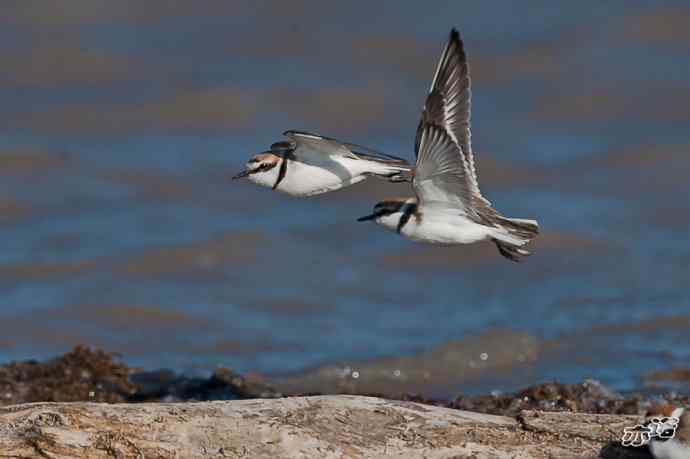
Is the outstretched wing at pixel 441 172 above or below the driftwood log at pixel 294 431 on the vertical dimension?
above

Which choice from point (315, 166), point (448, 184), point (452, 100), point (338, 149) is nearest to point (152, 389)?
point (315, 166)

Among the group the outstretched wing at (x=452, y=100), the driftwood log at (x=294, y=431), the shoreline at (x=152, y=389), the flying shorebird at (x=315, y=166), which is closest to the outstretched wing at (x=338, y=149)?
the flying shorebird at (x=315, y=166)

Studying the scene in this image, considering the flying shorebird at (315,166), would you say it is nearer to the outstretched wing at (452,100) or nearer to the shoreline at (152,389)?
the outstretched wing at (452,100)

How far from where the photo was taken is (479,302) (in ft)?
44.7

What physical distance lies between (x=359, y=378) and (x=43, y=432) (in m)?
6.19

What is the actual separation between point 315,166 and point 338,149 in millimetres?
162

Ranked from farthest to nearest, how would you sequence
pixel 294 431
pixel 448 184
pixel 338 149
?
pixel 338 149 → pixel 448 184 → pixel 294 431

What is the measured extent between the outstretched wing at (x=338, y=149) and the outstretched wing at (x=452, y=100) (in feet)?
2.38

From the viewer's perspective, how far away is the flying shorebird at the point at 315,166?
842 centimetres

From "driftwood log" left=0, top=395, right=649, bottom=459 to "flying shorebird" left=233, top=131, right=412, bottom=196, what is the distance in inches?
95.3

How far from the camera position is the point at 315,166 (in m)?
8.52

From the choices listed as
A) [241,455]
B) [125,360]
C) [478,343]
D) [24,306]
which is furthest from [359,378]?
[241,455]

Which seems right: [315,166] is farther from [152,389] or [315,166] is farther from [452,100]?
[152,389]

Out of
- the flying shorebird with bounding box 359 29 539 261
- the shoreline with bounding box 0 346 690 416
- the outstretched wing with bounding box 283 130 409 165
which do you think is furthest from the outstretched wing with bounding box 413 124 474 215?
the shoreline with bounding box 0 346 690 416
